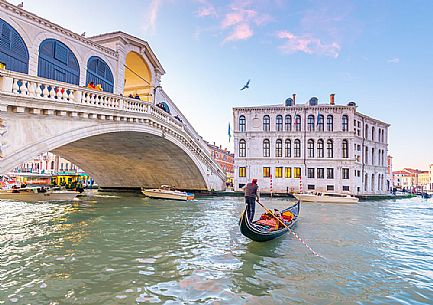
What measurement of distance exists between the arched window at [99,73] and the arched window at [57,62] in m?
0.72

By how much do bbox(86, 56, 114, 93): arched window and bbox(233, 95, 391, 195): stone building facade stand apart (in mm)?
13028

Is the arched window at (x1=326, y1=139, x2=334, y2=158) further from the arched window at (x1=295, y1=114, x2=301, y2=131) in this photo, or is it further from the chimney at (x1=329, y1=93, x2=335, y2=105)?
the chimney at (x1=329, y1=93, x2=335, y2=105)

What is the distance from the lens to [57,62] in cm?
1141

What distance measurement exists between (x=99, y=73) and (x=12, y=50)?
13.5 feet

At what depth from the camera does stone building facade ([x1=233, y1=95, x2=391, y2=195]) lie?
23625mm

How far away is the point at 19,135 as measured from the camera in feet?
22.8

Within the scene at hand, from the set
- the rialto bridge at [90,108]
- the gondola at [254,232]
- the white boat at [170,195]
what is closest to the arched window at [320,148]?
the rialto bridge at [90,108]

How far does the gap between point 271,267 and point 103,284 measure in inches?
111

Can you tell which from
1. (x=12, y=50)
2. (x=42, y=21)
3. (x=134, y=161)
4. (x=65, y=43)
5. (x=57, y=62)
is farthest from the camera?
(x=134, y=161)

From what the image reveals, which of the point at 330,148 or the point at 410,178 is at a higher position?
the point at 330,148

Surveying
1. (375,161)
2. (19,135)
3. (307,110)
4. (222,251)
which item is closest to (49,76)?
(19,135)

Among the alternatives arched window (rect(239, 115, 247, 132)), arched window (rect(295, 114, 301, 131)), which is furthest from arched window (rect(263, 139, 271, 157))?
arched window (rect(295, 114, 301, 131))

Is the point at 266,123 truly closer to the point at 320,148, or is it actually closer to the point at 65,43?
the point at 320,148

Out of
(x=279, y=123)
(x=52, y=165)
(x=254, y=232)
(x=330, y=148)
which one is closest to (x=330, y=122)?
(x=330, y=148)
